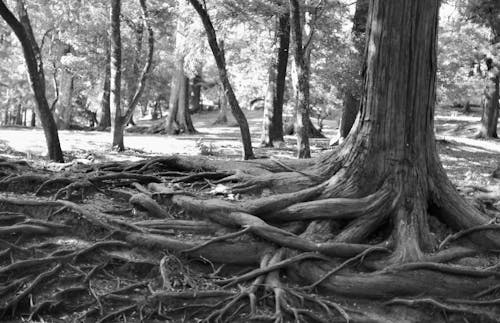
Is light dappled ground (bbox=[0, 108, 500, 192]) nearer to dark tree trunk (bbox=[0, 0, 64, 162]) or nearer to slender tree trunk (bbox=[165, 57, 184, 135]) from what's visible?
dark tree trunk (bbox=[0, 0, 64, 162])

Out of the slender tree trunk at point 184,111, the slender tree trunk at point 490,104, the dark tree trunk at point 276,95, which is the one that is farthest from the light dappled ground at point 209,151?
the slender tree trunk at point 184,111

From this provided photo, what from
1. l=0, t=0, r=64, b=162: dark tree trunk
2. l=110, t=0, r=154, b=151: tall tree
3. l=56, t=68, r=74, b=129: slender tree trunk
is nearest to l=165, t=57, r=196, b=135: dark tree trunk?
l=56, t=68, r=74, b=129: slender tree trunk

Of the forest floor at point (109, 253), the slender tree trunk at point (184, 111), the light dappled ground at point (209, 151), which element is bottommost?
the forest floor at point (109, 253)

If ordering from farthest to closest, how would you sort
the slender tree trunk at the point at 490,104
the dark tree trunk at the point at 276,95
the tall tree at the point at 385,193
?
the slender tree trunk at the point at 490,104 → the dark tree trunk at the point at 276,95 → the tall tree at the point at 385,193

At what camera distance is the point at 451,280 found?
18.5 feet

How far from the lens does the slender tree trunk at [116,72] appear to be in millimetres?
15109

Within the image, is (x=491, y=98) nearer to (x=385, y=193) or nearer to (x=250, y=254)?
(x=385, y=193)

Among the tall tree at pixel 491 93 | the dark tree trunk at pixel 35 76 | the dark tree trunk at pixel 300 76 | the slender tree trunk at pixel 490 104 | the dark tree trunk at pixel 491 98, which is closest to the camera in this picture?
the dark tree trunk at pixel 35 76

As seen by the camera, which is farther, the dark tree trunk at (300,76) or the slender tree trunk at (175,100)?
the slender tree trunk at (175,100)

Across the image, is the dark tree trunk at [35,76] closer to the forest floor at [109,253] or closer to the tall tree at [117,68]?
the tall tree at [117,68]

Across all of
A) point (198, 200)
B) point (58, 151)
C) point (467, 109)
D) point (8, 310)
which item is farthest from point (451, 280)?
point (467, 109)

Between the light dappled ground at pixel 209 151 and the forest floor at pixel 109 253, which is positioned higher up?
the light dappled ground at pixel 209 151

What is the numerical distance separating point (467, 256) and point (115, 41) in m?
12.3

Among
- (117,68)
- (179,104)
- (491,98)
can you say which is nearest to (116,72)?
(117,68)
